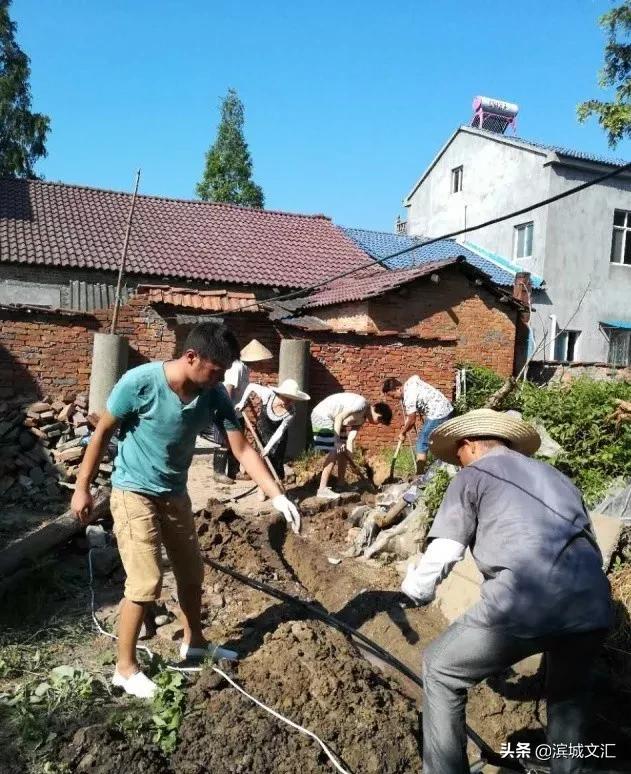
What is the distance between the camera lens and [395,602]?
16.3 ft

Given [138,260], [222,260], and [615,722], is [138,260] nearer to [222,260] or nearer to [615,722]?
[222,260]

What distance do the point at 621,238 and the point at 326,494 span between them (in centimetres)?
1606

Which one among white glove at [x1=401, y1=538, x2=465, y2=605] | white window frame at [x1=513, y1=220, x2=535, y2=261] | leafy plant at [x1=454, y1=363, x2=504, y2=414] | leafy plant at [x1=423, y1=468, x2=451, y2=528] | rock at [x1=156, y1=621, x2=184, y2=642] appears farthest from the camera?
white window frame at [x1=513, y1=220, x2=535, y2=261]

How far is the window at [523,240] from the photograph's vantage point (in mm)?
19891

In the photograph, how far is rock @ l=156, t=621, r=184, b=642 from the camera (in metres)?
4.32

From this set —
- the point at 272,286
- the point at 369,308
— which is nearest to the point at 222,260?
the point at 272,286

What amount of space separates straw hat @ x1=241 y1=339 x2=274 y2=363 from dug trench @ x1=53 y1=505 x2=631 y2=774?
4527 mm

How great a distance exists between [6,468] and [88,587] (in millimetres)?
3421

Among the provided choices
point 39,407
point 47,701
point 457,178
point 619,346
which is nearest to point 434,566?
point 47,701

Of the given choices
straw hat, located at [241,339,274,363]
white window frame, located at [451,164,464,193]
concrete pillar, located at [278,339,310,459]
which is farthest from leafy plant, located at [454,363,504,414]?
white window frame, located at [451,164,464,193]

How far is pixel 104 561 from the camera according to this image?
5379mm

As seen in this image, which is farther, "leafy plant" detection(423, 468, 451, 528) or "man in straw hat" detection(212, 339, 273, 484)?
"man in straw hat" detection(212, 339, 273, 484)

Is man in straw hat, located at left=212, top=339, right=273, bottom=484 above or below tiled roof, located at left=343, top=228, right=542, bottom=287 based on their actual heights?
below

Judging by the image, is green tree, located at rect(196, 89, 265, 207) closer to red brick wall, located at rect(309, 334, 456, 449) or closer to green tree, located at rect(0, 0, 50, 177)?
green tree, located at rect(0, 0, 50, 177)
